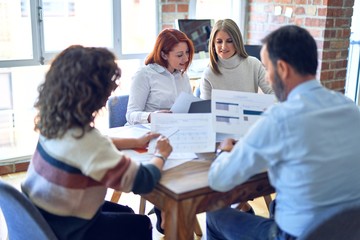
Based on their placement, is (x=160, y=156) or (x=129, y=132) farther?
(x=129, y=132)

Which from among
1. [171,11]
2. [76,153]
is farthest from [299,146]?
[171,11]

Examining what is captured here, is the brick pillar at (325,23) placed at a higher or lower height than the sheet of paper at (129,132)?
higher

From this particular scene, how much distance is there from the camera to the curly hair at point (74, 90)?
1333 mm

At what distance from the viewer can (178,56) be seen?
243 cm

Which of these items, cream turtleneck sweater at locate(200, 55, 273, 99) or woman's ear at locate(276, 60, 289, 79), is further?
cream turtleneck sweater at locate(200, 55, 273, 99)

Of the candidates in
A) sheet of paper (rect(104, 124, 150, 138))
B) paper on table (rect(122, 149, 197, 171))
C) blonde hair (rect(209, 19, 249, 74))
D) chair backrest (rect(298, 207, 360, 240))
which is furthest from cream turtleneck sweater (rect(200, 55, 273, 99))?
chair backrest (rect(298, 207, 360, 240))

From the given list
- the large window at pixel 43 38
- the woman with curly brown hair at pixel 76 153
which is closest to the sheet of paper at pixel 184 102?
the woman with curly brown hair at pixel 76 153

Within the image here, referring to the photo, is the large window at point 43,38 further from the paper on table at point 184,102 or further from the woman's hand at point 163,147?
the woman's hand at point 163,147

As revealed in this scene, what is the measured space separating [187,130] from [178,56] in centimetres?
81

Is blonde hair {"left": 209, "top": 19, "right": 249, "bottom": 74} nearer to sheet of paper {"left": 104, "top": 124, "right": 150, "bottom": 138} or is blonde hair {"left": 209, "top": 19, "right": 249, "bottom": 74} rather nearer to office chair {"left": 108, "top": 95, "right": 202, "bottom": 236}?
office chair {"left": 108, "top": 95, "right": 202, "bottom": 236}

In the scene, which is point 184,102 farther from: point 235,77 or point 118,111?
point 235,77

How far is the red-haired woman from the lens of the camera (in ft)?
7.89

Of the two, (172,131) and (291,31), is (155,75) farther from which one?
(291,31)

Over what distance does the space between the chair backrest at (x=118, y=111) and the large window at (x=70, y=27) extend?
991 mm
